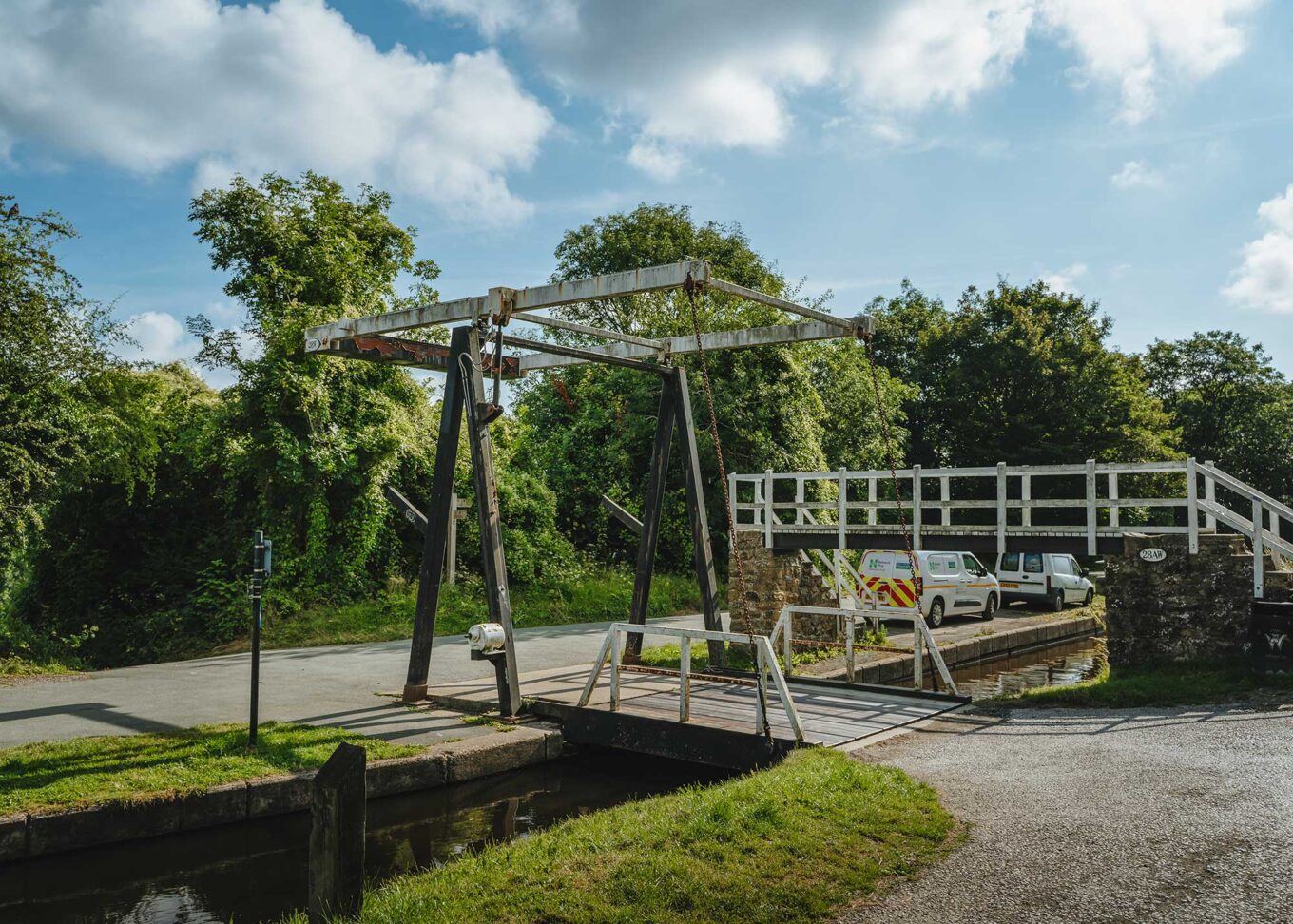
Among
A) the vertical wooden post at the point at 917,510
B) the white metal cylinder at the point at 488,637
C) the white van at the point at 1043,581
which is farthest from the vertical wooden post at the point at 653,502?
the white van at the point at 1043,581

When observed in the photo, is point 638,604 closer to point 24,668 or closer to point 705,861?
point 705,861

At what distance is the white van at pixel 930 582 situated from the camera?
19219mm

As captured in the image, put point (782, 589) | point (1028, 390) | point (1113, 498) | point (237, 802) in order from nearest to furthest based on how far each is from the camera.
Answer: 1. point (237, 802)
2. point (1113, 498)
3. point (782, 589)
4. point (1028, 390)

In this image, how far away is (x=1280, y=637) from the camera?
1105 centimetres

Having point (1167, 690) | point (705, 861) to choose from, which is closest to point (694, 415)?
point (1167, 690)

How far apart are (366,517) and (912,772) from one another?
1496 centimetres

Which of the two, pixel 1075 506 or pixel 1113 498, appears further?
pixel 1075 506

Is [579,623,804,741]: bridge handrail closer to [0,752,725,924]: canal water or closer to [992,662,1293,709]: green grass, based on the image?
[0,752,725,924]: canal water

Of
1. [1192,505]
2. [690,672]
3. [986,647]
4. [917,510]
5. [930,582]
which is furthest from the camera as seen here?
[930,582]

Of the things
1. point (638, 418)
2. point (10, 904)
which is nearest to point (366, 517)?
point (638, 418)

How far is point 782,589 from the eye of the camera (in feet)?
52.6

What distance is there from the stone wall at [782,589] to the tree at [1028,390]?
64.7 feet

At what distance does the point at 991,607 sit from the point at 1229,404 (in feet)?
103

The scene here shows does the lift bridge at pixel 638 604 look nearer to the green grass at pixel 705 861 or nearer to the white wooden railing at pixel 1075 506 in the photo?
the white wooden railing at pixel 1075 506
